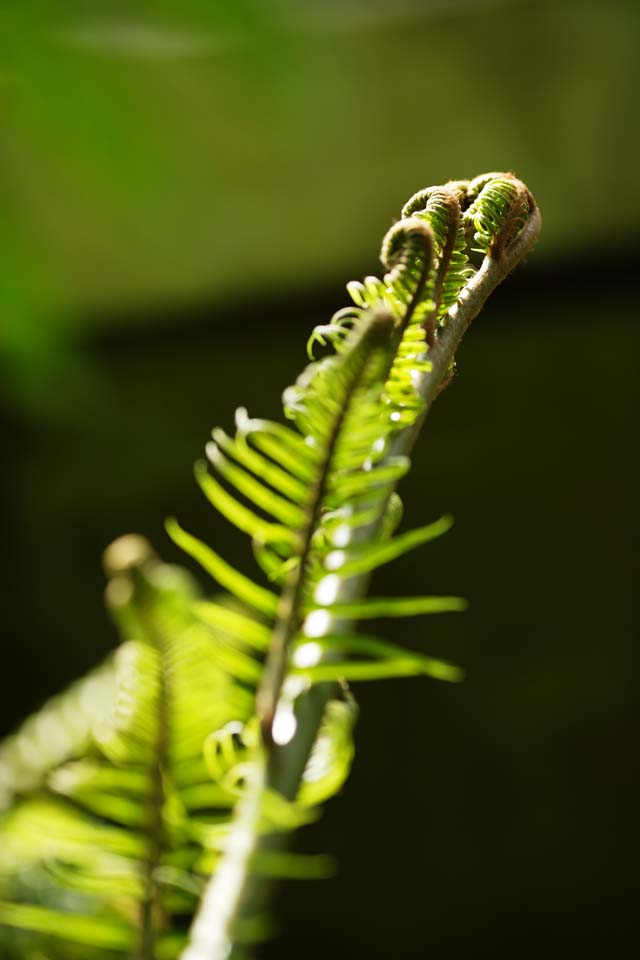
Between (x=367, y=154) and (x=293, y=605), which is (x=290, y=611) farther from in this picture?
(x=367, y=154)

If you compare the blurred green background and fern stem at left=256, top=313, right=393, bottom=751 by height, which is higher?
the blurred green background

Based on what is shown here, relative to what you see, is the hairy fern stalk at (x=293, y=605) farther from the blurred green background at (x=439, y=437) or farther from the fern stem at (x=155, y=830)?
the blurred green background at (x=439, y=437)

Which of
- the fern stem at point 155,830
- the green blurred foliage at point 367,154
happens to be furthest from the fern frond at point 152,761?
the green blurred foliage at point 367,154

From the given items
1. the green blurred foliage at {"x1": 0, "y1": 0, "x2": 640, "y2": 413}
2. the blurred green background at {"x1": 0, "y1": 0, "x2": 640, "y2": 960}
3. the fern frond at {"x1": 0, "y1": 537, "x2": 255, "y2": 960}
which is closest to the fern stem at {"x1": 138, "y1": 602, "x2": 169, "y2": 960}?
the fern frond at {"x1": 0, "y1": 537, "x2": 255, "y2": 960}

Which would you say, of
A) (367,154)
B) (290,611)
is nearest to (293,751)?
(290,611)

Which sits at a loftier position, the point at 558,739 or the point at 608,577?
the point at 608,577

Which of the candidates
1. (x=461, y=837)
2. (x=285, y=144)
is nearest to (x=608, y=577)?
(x=461, y=837)

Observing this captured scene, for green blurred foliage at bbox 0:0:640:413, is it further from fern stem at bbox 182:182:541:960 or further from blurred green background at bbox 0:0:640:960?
fern stem at bbox 182:182:541:960

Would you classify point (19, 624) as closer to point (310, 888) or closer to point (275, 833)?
point (310, 888)
